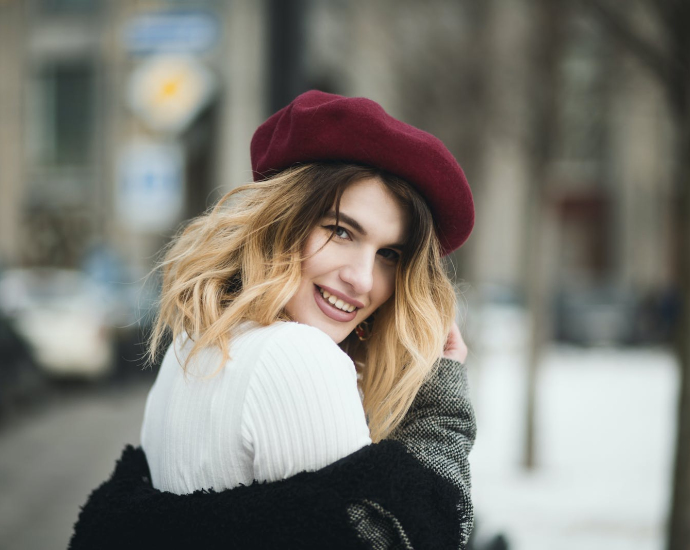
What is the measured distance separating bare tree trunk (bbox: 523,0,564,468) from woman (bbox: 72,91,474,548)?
4701 millimetres

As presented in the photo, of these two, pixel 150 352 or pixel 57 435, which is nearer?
pixel 150 352

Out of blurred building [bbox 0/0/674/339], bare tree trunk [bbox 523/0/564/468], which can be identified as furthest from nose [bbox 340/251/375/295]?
blurred building [bbox 0/0/674/339]

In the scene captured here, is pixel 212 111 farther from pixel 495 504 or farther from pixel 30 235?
pixel 495 504

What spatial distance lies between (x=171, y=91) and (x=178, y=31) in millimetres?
1145

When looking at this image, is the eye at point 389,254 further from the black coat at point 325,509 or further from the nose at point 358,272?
the black coat at point 325,509

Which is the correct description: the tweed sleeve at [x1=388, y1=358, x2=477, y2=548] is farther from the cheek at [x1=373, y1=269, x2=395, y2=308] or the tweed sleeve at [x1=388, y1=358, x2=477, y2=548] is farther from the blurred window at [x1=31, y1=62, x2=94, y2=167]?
the blurred window at [x1=31, y1=62, x2=94, y2=167]

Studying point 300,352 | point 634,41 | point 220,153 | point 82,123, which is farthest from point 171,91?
point 82,123

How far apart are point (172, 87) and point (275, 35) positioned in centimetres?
294

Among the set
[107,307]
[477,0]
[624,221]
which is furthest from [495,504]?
[624,221]

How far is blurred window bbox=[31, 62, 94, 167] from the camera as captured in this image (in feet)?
77.9

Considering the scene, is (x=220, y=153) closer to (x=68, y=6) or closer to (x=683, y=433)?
(x=68, y=6)

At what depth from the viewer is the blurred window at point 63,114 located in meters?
23.8

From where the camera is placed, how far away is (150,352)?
156 cm

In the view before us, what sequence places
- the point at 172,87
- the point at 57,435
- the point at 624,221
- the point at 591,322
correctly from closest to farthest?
the point at 172,87 < the point at 57,435 < the point at 591,322 < the point at 624,221
